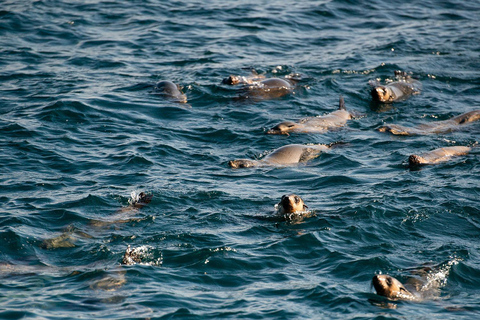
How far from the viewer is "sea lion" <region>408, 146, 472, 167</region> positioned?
1262 centimetres

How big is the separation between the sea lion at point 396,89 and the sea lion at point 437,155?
3.40m

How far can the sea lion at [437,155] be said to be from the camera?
12617 millimetres

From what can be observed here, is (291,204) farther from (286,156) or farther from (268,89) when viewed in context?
(268,89)

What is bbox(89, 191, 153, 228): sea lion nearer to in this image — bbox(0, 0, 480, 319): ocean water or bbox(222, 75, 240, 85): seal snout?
bbox(0, 0, 480, 319): ocean water

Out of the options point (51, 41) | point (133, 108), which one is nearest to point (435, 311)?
point (133, 108)

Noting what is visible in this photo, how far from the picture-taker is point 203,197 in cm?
1118

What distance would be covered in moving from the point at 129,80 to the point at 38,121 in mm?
3556

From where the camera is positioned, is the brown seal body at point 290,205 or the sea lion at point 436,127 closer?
the brown seal body at point 290,205

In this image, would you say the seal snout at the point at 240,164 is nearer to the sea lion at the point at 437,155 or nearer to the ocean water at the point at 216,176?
the ocean water at the point at 216,176

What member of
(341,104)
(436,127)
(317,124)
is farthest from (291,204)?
(341,104)

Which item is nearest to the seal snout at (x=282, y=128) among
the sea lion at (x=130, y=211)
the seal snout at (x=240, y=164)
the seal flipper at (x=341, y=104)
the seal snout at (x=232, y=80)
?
the seal snout at (x=240, y=164)

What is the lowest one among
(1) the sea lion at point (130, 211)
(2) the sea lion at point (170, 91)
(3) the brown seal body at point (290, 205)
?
(2) the sea lion at point (170, 91)

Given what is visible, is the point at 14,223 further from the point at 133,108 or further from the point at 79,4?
the point at 79,4

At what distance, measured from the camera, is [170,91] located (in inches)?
646
